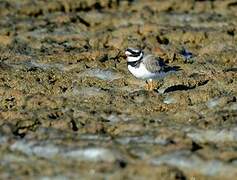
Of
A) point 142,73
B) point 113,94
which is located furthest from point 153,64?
point 113,94

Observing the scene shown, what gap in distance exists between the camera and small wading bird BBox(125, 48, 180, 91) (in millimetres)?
12227

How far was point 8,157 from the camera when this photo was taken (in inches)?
364

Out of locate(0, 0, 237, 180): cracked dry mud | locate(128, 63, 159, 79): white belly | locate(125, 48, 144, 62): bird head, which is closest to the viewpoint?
locate(0, 0, 237, 180): cracked dry mud

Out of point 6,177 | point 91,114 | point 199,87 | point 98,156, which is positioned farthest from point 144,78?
point 6,177

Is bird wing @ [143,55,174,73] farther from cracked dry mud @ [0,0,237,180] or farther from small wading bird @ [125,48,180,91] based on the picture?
cracked dry mud @ [0,0,237,180]

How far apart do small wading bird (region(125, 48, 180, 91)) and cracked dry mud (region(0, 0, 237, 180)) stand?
0.28 m

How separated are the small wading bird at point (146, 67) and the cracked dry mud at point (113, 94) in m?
0.28

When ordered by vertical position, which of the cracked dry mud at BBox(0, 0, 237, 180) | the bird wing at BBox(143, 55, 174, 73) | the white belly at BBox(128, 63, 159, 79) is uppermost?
the bird wing at BBox(143, 55, 174, 73)

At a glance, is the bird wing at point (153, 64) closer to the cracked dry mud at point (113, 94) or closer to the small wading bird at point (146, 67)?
the small wading bird at point (146, 67)

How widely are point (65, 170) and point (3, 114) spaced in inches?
99.0

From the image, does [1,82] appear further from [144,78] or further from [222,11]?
[222,11]

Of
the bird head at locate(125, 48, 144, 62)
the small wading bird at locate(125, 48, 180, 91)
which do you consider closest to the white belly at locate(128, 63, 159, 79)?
the small wading bird at locate(125, 48, 180, 91)

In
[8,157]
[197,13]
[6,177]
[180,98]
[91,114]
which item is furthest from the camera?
[197,13]

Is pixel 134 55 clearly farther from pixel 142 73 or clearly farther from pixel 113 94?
pixel 113 94
